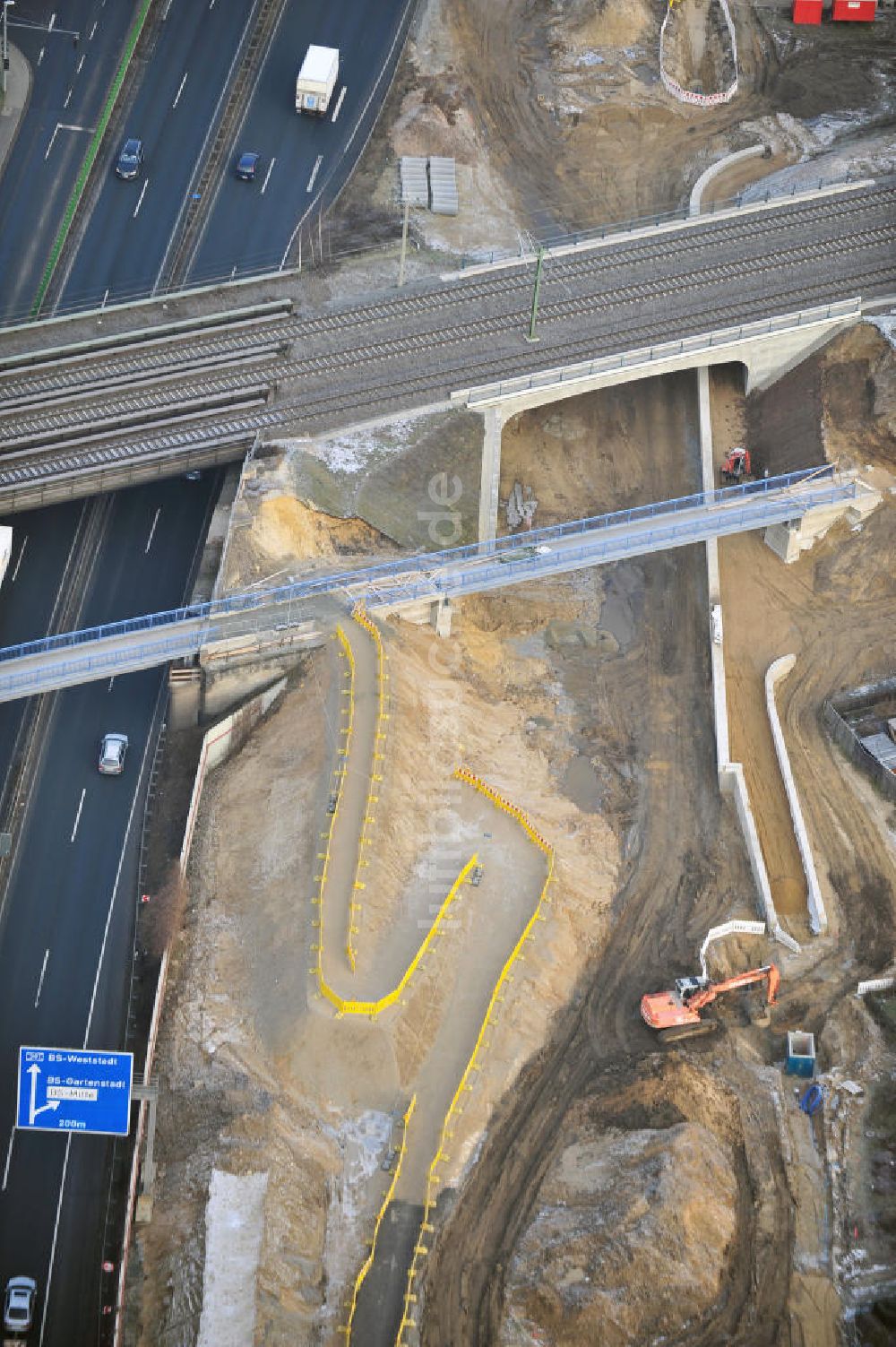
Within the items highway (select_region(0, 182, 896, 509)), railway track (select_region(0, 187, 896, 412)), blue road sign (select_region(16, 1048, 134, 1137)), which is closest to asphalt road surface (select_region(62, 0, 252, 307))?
highway (select_region(0, 182, 896, 509))

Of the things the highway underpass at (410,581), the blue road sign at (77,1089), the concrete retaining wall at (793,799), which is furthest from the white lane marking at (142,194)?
the blue road sign at (77,1089)

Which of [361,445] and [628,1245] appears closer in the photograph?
[628,1245]

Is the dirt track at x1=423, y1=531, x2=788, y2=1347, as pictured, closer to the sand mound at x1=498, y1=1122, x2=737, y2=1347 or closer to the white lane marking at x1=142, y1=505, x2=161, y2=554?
the sand mound at x1=498, y1=1122, x2=737, y2=1347

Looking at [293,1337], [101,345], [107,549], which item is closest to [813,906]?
[293,1337]

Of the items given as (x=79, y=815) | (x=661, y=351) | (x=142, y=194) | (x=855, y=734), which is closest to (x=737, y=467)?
(x=661, y=351)

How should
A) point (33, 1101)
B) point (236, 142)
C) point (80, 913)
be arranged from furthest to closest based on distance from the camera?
point (236, 142) → point (80, 913) → point (33, 1101)

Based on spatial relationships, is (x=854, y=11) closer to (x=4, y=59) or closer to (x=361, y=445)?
(x=361, y=445)
